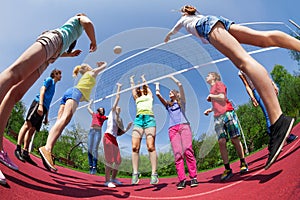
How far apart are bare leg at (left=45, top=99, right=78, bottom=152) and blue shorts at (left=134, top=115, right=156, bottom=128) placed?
105 cm

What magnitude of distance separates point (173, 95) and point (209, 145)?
7.70 feet

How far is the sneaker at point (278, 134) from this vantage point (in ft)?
6.75

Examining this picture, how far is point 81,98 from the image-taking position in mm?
3949

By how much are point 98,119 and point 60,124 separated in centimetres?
205

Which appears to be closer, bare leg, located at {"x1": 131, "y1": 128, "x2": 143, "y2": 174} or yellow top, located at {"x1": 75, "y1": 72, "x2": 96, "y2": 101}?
yellow top, located at {"x1": 75, "y1": 72, "x2": 96, "y2": 101}

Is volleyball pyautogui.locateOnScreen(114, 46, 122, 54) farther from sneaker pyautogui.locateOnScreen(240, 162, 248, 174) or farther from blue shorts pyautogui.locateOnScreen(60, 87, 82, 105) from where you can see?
sneaker pyautogui.locateOnScreen(240, 162, 248, 174)

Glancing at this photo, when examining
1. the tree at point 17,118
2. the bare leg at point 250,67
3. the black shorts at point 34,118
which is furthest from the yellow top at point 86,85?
the tree at point 17,118

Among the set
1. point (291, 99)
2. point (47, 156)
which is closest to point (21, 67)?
point (47, 156)

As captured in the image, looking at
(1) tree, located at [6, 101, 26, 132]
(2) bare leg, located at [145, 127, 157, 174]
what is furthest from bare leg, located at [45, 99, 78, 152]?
(1) tree, located at [6, 101, 26, 132]

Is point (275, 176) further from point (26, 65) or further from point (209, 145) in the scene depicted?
point (209, 145)

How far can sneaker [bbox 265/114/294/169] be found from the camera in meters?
2.06

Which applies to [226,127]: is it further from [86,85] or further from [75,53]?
[75,53]

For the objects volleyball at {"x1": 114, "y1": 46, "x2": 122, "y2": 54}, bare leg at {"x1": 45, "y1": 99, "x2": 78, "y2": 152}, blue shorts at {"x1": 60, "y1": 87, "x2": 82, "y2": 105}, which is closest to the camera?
bare leg at {"x1": 45, "y1": 99, "x2": 78, "y2": 152}

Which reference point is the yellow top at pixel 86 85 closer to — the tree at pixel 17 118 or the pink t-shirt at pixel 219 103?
the pink t-shirt at pixel 219 103
